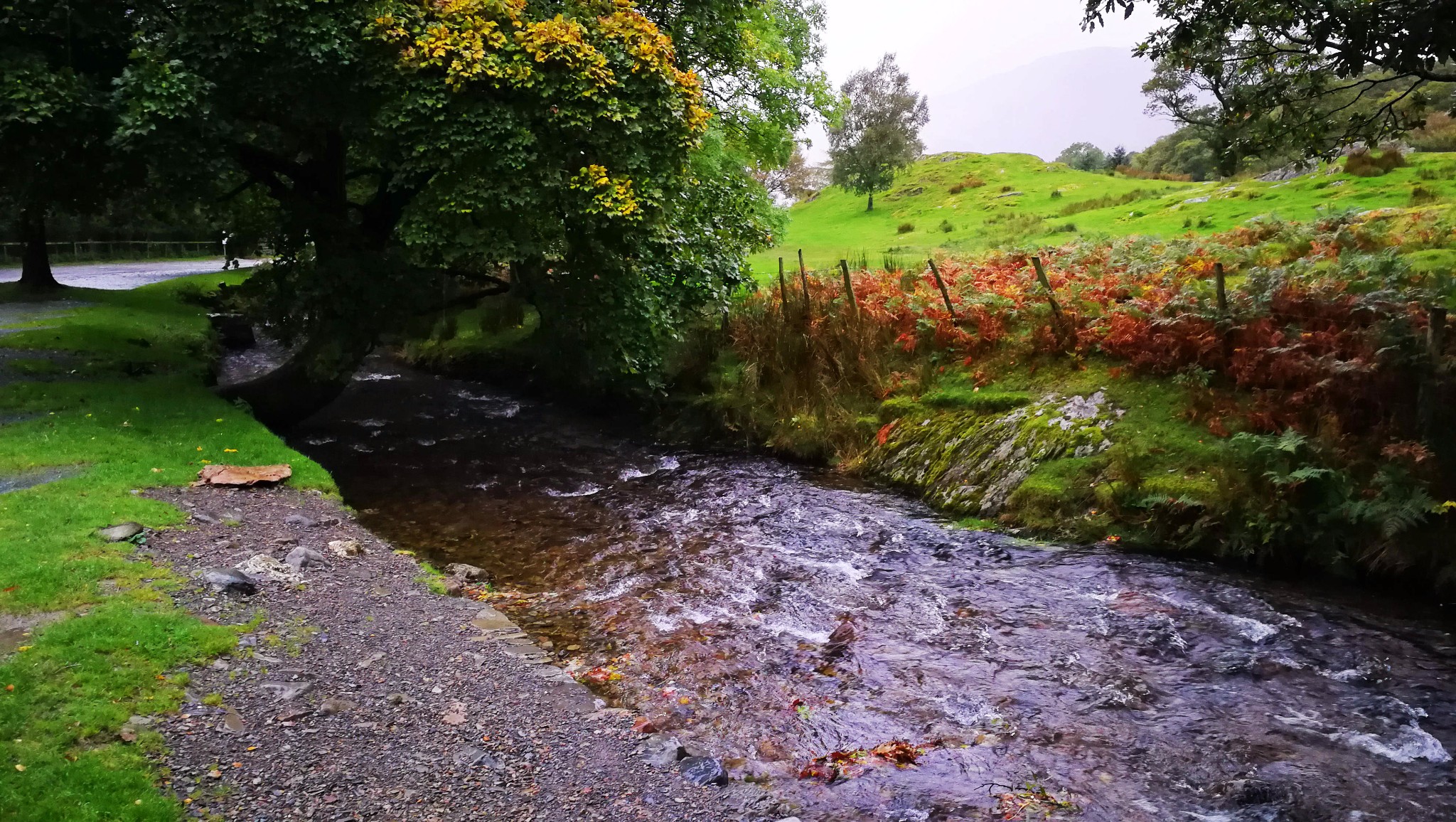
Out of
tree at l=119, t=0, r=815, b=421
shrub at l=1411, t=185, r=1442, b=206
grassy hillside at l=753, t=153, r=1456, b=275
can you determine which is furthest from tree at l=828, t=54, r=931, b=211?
tree at l=119, t=0, r=815, b=421

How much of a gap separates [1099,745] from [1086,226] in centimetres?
2859

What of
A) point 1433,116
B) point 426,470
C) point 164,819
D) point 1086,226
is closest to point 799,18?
point 1086,226

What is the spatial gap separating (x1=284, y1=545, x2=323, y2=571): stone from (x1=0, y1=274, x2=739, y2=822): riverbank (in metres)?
Answer: 0.24

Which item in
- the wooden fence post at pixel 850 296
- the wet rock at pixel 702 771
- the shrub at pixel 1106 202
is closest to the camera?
the wet rock at pixel 702 771

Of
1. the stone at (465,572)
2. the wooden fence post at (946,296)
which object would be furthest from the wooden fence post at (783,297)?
the stone at (465,572)

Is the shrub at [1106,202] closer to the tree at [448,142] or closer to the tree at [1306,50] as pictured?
the tree at [1306,50]

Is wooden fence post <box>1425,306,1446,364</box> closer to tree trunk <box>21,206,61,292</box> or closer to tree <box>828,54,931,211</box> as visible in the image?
tree trunk <box>21,206,61,292</box>

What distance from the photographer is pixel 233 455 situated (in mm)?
12812

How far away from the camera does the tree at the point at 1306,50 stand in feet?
29.1

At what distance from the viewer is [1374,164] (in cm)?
2712

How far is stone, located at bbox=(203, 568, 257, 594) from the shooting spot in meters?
8.23

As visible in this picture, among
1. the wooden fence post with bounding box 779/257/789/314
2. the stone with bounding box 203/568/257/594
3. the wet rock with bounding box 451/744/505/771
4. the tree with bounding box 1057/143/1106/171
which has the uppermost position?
the tree with bounding box 1057/143/1106/171

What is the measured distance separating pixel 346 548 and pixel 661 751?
214 inches

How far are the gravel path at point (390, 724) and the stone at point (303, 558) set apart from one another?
0.15 meters
